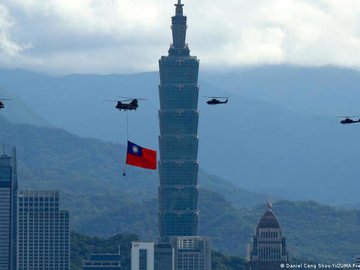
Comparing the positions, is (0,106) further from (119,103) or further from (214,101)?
(214,101)

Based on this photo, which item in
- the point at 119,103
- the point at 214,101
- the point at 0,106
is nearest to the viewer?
the point at 0,106

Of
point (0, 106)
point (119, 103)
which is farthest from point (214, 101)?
point (0, 106)

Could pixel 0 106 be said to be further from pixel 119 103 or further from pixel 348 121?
pixel 348 121

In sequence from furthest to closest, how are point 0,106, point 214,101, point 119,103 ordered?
point 214,101
point 119,103
point 0,106

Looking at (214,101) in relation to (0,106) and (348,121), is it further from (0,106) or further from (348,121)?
(0,106)

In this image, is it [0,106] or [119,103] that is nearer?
[0,106]

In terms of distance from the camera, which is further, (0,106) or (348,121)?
(348,121)

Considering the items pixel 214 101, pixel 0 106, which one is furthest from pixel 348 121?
pixel 0 106
